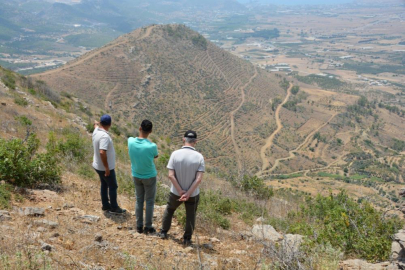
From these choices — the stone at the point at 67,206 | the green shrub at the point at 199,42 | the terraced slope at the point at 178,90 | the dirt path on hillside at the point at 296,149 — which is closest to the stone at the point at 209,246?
the stone at the point at 67,206

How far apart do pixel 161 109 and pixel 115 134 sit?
2141 centimetres

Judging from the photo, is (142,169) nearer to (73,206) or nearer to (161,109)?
(73,206)

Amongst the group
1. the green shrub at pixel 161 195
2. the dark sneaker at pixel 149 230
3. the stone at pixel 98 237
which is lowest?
the green shrub at pixel 161 195

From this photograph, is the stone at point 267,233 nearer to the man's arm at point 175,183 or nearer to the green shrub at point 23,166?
the man's arm at point 175,183

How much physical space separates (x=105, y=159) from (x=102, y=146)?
0.66 ft

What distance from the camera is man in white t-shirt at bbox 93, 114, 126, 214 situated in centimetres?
433

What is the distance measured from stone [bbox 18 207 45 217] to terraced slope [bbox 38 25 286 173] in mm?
24379

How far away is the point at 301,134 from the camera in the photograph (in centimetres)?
4584

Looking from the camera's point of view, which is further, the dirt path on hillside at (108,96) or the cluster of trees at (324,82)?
the cluster of trees at (324,82)

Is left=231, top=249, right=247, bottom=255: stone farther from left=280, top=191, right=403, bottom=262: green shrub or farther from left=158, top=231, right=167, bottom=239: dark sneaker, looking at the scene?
left=158, top=231, right=167, bottom=239: dark sneaker

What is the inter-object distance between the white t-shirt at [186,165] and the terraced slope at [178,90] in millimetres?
25097

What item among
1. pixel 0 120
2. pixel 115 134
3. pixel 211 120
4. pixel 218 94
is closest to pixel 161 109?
pixel 211 120

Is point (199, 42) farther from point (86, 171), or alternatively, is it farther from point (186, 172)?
point (186, 172)

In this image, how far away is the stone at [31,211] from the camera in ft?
13.1
